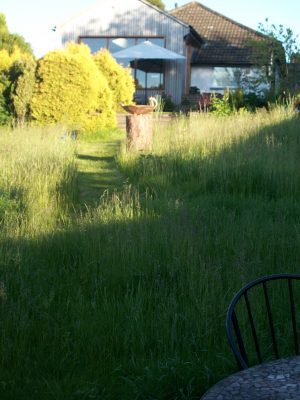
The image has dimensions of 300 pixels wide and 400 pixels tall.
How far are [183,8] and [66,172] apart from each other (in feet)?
99.0

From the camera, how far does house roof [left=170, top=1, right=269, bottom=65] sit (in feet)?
104

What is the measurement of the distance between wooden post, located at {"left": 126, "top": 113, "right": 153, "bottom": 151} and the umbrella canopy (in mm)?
15352

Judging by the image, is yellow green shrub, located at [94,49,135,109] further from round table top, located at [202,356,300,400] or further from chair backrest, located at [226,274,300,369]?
round table top, located at [202,356,300,400]

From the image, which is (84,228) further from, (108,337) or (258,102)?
(258,102)

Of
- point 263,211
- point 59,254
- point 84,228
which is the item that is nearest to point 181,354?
point 59,254

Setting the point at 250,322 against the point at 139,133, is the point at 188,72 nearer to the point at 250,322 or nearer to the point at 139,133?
the point at 139,133

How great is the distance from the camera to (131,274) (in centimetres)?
478

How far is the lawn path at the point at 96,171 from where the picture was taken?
29.8 ft

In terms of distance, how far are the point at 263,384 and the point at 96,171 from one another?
929cm

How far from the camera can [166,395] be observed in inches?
132

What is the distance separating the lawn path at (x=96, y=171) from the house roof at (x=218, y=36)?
16799 millimetres

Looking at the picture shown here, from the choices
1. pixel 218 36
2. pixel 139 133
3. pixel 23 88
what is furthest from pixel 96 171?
pixel 218 36

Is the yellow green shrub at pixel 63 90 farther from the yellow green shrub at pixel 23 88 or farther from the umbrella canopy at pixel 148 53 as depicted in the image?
the umbrella canopy at pixel 148 53

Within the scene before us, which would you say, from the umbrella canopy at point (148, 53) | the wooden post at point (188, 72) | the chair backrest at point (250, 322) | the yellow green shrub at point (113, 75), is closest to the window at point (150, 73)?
the wooden post at point (188, 72)
